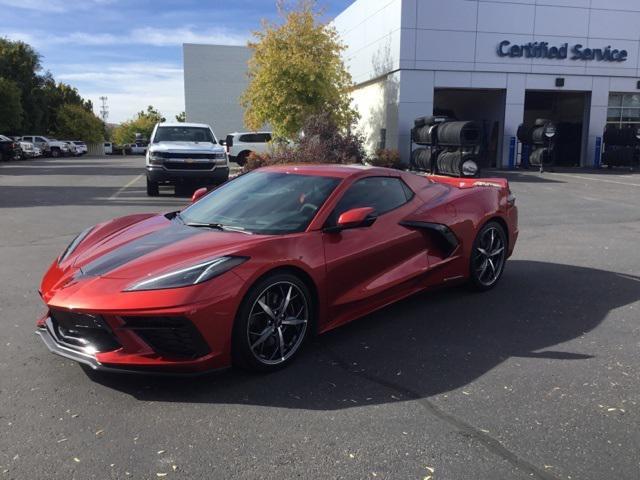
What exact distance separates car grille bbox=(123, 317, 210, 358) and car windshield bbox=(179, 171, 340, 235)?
1.00 meters

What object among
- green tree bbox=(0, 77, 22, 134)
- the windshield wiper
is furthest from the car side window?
green tree bbox=(0, 77, 22, 134)

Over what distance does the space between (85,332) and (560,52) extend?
28611 millimetres

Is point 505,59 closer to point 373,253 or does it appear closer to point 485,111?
point 485,111

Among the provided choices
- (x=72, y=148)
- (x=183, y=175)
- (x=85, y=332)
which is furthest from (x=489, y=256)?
(x=72, y=148)

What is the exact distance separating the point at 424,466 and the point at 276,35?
74.6 ft

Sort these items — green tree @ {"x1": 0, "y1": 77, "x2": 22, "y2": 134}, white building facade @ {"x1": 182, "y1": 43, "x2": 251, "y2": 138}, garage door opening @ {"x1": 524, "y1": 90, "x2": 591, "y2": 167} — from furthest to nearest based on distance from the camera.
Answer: white building facade @ {"x1": 182, "y1": 43, "x2": 251, "y2": 138} < green tree @ {"x1": 0, "y1": 77, "x2": 22, "y2": 134} < garage door opening @ {"x1": 524, "y1": 90, "x2": 591, "y2": 167}

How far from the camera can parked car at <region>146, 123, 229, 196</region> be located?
14391 millimetres

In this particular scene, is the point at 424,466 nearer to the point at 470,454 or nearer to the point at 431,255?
the point at 470,454

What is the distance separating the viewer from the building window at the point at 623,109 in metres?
29.2

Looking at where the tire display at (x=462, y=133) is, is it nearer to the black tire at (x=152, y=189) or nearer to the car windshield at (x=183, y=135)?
the car windshield at (x=183, y=135)

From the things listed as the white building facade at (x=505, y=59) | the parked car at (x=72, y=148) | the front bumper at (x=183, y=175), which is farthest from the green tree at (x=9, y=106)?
the front bumper at (x=183, y=175)

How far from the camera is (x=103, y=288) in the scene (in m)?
3.52

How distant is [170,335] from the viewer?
341cm

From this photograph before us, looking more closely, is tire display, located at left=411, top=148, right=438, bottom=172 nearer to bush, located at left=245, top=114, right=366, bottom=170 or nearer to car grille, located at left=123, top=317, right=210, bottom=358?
bush, located at left=245, top=114, right=366, bottom=170
